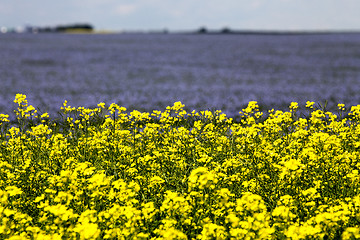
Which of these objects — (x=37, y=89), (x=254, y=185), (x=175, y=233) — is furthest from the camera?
(x=37, y=89)

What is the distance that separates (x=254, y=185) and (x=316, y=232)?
158 cm

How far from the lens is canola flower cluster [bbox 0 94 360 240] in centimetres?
462

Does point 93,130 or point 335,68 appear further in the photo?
point 335,68

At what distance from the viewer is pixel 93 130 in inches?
333

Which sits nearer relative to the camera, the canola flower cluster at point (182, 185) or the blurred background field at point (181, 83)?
the canola flower cluster at point (182, 185)

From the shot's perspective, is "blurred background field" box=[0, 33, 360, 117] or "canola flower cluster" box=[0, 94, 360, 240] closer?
"canola flower cluster" box=[0, 94, 360, 240]

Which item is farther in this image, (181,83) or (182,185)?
(181,83)

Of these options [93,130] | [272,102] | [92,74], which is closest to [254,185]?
[93,130]

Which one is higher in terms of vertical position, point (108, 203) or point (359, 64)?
point (359, 64)

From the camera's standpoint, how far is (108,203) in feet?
19.4

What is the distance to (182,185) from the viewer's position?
6.11 m

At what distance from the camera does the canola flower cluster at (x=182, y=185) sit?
15.2ft

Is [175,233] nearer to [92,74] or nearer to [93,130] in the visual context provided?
[93,130]

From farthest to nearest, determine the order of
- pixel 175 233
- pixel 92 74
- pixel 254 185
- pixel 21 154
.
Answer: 1. pixel 92 74
2. pixel 21 154
3. pixel 254 185
4. pixel 175 233
